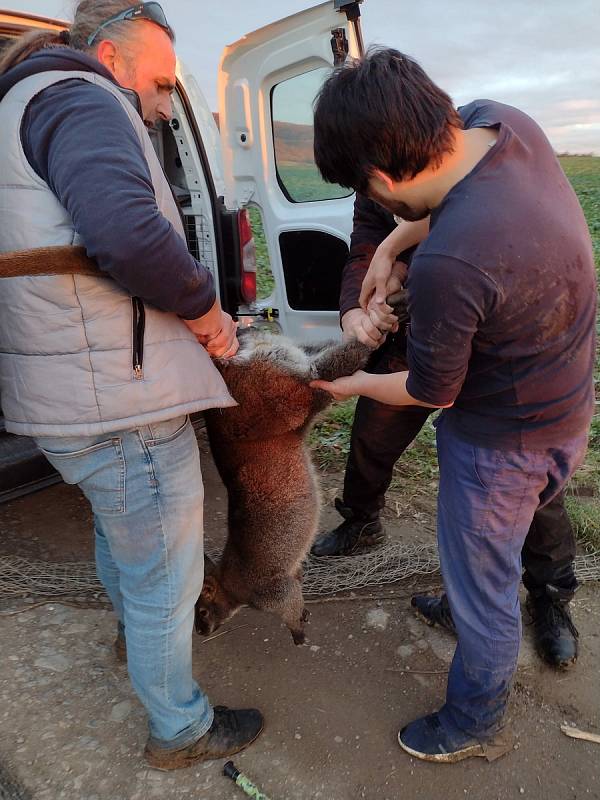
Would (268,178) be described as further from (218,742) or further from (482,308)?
(218,742)

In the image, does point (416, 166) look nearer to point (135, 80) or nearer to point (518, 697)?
point (135, 80)

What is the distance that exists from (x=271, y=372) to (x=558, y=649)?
185cm

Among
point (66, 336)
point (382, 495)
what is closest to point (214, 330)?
point (66, 336)

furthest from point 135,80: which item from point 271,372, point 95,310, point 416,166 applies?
point 271,372

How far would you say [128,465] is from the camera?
197cm

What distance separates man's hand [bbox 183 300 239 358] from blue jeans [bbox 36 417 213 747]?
0.30 metres

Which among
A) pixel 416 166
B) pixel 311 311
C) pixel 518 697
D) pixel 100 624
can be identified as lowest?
pixel 518 697

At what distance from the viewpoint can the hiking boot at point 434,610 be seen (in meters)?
3.13

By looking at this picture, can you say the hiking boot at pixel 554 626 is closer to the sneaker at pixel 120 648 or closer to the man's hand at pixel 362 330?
the man's hand at pixel 362 330

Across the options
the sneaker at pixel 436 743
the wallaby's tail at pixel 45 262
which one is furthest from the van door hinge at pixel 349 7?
the sneaker at pixel 436 743

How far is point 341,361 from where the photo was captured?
2.73 metres

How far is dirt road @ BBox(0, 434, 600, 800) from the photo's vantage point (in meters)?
2.42

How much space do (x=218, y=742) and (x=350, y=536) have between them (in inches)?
60.8

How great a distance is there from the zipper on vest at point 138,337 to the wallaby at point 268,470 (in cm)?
85
